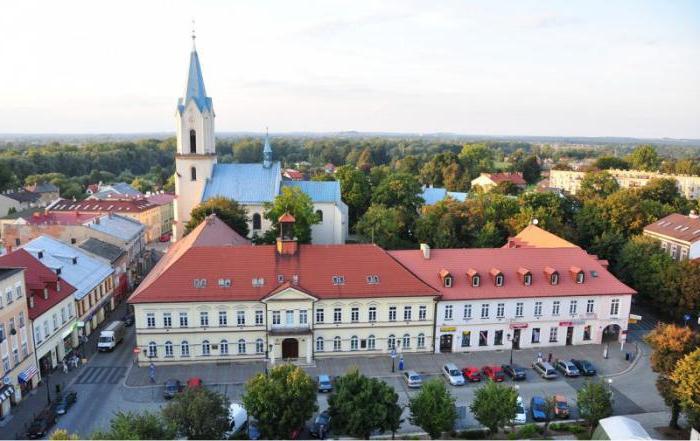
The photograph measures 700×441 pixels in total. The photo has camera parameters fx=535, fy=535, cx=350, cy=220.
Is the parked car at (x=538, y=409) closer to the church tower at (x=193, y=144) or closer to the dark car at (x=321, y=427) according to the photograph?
the dark car at (x=321, y=427)

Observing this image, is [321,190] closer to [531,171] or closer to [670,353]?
[670,353]

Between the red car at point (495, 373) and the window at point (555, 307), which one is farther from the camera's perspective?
the window at point (555, 307)

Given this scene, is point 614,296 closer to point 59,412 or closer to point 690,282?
point 690,282

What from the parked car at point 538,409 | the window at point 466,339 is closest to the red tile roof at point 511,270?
the window at point 466,339

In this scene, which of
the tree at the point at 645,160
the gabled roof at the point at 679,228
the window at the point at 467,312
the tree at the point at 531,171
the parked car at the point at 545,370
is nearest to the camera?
the parked car at the point at 545,370

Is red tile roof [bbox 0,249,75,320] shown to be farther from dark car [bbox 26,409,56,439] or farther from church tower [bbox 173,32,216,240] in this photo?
church tower [bbox 173,32,216,240]

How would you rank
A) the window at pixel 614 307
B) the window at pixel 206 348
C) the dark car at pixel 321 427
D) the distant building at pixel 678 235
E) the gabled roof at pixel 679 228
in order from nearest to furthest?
the dark car at pixel 321 427 → the window at pixel 206 348 → the window at pixel 614 307 → the distant building at pixel 678 235 → the gabled roof at pixel 679 228

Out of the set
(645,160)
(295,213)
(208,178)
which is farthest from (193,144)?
(645,160)
